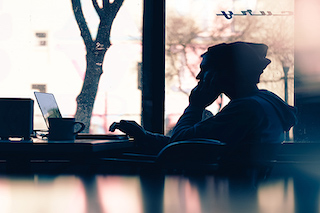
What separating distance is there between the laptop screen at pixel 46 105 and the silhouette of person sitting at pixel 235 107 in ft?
1.25

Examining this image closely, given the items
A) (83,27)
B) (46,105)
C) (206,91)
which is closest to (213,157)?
(206,91)

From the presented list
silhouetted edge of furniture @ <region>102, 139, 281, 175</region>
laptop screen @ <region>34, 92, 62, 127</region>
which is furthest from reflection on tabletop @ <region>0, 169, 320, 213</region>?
laptop screen @ <region>34, 92, 62, 127</region>

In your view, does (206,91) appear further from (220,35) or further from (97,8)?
(97,8)

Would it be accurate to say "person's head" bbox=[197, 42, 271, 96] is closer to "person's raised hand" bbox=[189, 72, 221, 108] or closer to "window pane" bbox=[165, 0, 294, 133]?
"person's raised hand" bbox=[189, 72, 221, 108]

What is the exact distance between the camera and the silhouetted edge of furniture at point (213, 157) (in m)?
1.41

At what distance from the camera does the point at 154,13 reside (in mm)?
2711

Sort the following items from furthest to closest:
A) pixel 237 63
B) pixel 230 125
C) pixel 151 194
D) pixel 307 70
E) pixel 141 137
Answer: pixel 307 70 → pixel 141 137 → pixel 237 63 → pixel 230 125 → pixel 151 194

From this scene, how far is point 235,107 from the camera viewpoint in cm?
166

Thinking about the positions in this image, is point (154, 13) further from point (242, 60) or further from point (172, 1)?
point (242, 60)

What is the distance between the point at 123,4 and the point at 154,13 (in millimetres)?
269

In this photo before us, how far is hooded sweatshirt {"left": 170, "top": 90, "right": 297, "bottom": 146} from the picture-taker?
157cm

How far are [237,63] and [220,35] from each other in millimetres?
1014

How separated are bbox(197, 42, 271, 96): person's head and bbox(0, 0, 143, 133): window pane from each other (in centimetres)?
103

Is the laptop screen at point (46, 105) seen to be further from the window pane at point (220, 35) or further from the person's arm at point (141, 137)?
the window pane at point (220, 35)
